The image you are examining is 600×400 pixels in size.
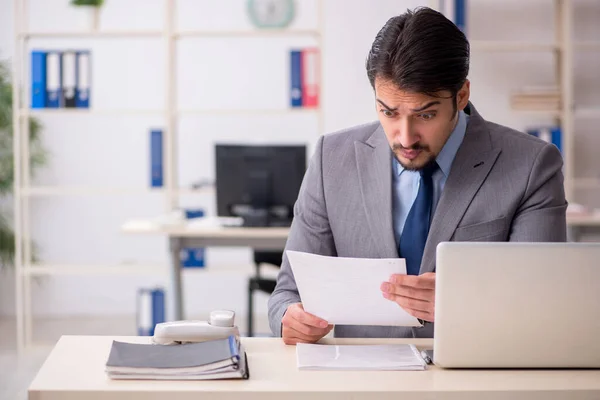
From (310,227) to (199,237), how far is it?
2.18 metres

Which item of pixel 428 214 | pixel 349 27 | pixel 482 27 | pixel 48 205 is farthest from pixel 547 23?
pixel 428 214

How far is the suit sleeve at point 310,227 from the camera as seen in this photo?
198 centimetres

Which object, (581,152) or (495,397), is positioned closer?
(495,397)

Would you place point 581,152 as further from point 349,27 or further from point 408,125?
point 408,125

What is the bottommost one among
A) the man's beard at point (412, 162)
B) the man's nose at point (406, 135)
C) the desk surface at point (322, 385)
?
the desk surface at point (322, 385)

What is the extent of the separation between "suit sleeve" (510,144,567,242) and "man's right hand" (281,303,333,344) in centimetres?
50

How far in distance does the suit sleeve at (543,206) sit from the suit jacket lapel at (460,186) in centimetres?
10

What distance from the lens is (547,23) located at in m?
5.52

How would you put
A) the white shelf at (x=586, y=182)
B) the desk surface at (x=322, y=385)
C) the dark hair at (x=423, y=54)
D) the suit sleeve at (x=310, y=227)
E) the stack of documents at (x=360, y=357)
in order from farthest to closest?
the white shelf at (x=586, y=182), the suit sleeve at (x=310, y=227), the dark hair at (x=423, y=54), the stack of documents at (x=360, y=357), the desk surface at (x=322, y=385)

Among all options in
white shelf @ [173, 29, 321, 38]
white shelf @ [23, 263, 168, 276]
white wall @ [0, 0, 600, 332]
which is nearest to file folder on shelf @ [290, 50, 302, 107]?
white shelf @ [173, 29, 321, 38]

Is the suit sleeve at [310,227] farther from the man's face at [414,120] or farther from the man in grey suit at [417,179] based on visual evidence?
the man's face at [414,120]

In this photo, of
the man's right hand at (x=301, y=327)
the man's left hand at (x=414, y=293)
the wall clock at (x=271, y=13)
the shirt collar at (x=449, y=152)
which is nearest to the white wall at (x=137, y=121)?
the wall clock at (x=271, y=13)

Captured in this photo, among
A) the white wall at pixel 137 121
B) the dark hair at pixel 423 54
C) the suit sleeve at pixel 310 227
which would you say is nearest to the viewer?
the dark hair at pixel 423 54

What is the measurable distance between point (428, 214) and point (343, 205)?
207mm
